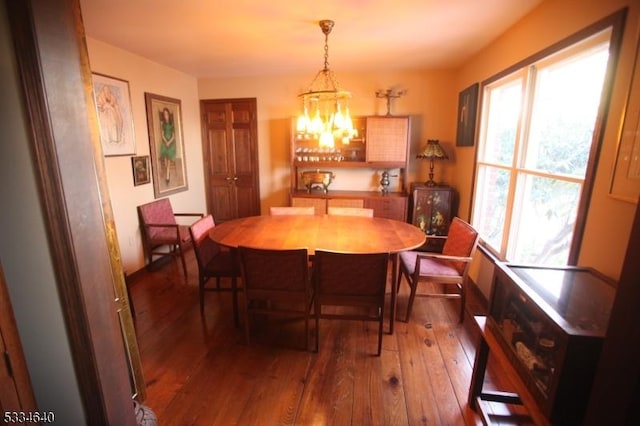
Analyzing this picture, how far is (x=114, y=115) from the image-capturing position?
122 inches

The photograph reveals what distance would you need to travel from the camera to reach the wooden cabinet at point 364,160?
13.4 feet

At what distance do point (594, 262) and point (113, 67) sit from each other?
4.21 m

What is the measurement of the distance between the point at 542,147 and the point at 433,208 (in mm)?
1724

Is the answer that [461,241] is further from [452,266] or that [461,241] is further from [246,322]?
[246,322]

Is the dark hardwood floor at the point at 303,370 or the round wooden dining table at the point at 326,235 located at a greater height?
the round wooden dining table at the point at 326,235

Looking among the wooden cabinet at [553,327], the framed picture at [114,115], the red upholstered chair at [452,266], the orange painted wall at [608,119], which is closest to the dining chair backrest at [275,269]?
the red upholstered chair at [452,266]

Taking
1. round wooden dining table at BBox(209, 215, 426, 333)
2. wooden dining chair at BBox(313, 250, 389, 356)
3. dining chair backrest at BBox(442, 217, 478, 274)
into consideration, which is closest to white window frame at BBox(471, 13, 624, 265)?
dining chair backrest at BBox(442, 217, 478, 274)

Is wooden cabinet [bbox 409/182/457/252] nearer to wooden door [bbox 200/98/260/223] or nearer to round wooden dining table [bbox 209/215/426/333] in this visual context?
round wooden dining table [bbox 209/215/426/333]

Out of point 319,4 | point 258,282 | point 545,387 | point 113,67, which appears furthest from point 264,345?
point 113,67

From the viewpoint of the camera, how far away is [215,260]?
271 centimetres

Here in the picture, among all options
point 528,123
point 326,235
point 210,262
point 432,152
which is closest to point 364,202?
point 432,152

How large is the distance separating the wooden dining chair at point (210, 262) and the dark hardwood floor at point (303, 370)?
285mm

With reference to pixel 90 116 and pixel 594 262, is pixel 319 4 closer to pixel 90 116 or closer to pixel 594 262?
pixel 90 116

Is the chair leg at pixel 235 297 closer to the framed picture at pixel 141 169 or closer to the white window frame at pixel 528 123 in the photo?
the framed picture at pixel 141 169
